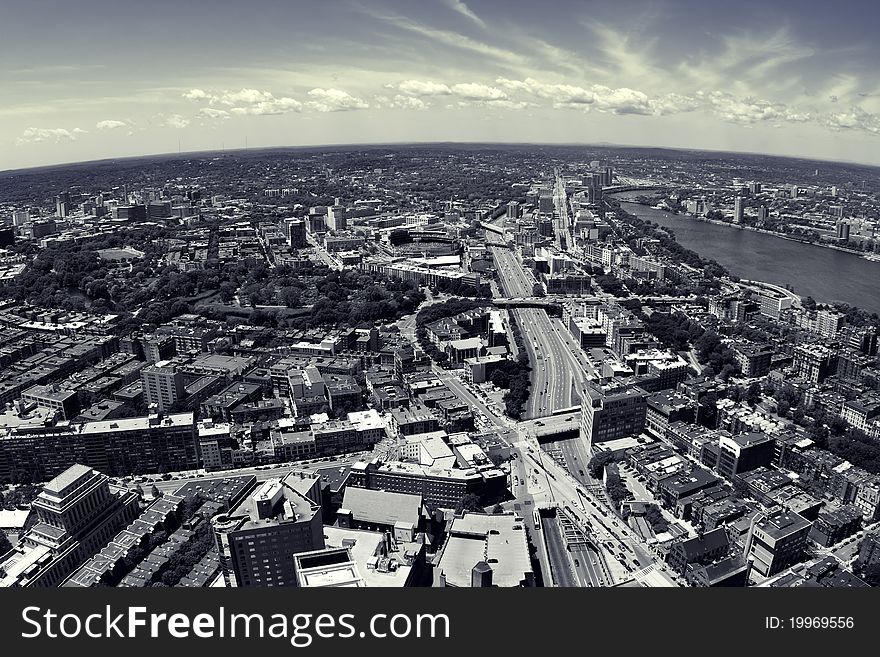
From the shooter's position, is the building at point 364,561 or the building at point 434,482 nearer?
the building at point 364,561

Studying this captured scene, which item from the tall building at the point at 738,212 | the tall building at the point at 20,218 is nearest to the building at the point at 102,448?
the tall building at the point at 20,218

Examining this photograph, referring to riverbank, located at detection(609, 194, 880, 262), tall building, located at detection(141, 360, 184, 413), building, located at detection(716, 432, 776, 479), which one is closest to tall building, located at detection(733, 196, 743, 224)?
riverbank, located at detection(609, 194, 880, 262)

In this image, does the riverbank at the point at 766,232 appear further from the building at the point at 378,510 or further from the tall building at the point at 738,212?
the building at the point at 378,510

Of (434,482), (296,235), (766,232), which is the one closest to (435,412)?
(434,482)

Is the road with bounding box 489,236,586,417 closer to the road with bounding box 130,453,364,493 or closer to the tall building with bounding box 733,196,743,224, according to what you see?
the road with bounding box 130,453,364,493

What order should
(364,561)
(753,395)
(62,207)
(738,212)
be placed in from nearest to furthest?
(364,561) < (753,395) < (738,212) < (62,207)

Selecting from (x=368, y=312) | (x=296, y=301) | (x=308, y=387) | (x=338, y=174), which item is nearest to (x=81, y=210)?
(x=338, y=174)

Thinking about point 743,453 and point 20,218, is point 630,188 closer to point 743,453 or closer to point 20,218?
point 20,218

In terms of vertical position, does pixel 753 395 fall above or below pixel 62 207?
below
